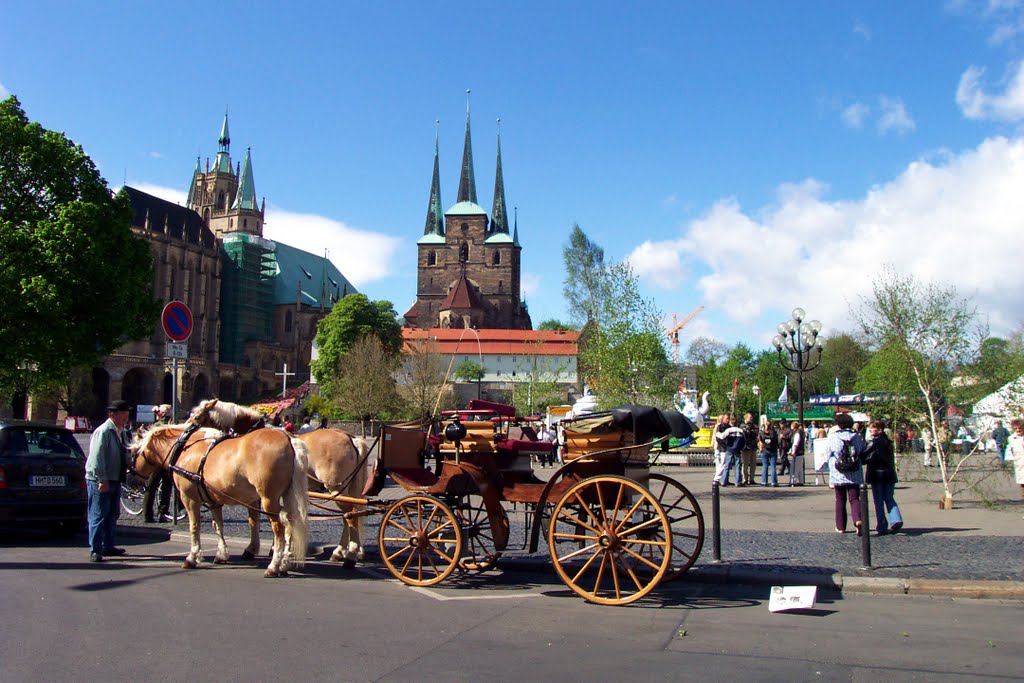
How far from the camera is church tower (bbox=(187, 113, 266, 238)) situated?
11569cm

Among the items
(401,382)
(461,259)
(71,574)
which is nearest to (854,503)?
(71,574)

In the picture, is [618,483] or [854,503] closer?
[618,483]

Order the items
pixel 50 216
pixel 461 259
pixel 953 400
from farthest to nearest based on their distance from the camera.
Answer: pixel 461 259
pixel 50 216
pixel 953 400

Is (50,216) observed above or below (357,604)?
above

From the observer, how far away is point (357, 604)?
734cm

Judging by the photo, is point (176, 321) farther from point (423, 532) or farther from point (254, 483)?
point (423, 532)

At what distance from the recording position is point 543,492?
307 inches

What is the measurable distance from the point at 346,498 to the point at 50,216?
23.9m

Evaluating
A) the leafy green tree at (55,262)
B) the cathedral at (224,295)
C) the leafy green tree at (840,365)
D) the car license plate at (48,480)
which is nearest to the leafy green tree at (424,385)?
the cathedral at (224,295)

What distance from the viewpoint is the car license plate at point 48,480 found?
1056cm

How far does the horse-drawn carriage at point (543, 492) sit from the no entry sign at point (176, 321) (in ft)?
13.4

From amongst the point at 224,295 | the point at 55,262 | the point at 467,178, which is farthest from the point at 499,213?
the point at 55,262

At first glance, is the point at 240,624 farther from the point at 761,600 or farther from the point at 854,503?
the point at 854,503

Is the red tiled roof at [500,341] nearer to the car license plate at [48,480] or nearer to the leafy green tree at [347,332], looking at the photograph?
the leafy green tree at [347,332]
